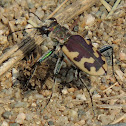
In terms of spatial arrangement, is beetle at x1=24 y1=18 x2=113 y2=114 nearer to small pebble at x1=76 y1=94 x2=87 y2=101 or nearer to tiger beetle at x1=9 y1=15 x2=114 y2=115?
tiger beetle at x1=9 y1=15 x2=114 y2=115

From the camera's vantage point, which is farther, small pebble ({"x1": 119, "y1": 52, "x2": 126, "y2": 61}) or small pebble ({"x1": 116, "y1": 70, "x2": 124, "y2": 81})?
small pebble ({"x1": 119, "y1": 52, "x2": 126, "y2": 61})

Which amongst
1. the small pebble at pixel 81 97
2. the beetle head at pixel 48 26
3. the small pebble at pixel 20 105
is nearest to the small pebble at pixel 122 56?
the small pebble at pixel 81 97

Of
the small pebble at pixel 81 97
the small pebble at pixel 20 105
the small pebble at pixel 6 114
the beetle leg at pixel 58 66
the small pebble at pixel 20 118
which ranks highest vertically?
the small pebble at pixel 6 114

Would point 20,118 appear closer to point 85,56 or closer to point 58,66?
point 58,66

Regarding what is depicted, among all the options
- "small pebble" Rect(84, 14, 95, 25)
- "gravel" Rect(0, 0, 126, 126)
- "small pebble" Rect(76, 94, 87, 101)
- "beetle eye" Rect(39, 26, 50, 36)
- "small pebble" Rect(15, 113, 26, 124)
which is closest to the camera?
"small pebble" Rect(15, 113, 26, 124)

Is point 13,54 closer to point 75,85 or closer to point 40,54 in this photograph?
point 40,54

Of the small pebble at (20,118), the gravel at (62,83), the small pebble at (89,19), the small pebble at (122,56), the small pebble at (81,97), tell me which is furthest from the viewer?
the small pebble at (89,19)

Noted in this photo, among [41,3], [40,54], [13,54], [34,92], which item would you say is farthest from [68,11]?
[34,92]

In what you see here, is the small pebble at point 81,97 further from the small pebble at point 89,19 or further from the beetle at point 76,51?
the small pebble at point 89,19

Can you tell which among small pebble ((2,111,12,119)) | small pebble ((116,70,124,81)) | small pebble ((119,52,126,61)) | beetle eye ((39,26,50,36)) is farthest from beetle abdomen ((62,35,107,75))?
small pebble ((2,111,12,119))
